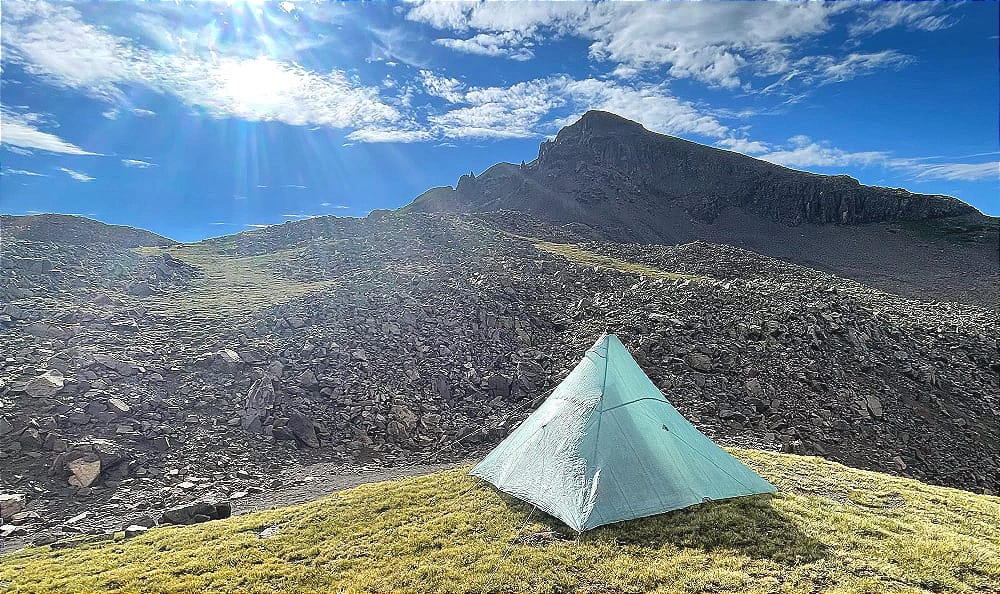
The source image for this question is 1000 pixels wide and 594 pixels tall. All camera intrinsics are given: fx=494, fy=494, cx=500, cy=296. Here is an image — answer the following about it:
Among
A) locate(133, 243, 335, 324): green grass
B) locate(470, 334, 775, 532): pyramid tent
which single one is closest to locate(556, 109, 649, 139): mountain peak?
locate(133, 243, 335, 324): green grass

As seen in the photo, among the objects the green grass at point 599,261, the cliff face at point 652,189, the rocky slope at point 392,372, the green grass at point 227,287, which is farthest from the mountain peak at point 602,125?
the rocky slope at point 392,372

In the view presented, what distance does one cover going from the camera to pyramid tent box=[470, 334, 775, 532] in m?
11.6

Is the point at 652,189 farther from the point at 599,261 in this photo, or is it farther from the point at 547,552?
the point at 547,552

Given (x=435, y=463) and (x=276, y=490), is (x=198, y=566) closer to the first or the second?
(x=276, y=490)

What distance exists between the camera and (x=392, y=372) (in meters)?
25.4

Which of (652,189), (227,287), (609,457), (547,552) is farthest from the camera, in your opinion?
(652,189)

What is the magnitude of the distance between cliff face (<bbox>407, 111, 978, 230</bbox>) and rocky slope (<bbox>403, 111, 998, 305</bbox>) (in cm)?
37

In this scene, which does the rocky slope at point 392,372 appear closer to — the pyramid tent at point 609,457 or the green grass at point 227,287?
the green grass at point 227,287

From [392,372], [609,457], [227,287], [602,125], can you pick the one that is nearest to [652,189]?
[602,125]

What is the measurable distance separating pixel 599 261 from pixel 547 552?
184 feet

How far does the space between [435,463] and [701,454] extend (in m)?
10.1

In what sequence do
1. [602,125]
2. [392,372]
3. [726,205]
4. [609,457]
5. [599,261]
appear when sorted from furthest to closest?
[602,125], [726,205], [599,261], [392,372], [609,457]

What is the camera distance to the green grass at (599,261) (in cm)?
5684

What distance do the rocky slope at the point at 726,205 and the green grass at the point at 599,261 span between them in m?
27.8
